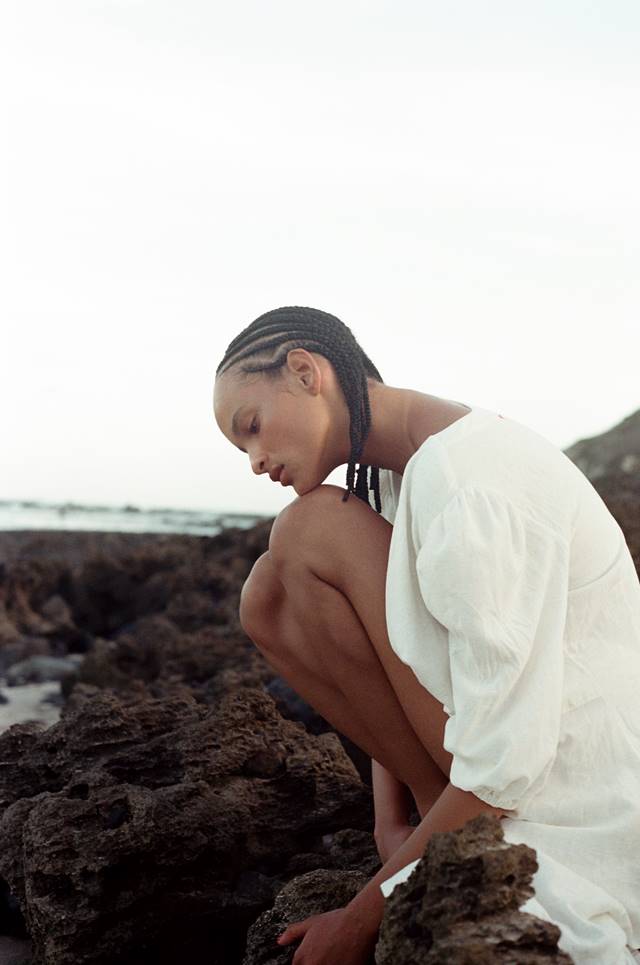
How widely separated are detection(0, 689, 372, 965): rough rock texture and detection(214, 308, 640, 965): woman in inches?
→ 17.5

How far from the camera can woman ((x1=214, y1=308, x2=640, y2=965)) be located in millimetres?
1974

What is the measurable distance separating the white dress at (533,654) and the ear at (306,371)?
14.8 inches

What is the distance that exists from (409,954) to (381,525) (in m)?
0.94

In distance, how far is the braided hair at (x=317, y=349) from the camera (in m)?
2.47

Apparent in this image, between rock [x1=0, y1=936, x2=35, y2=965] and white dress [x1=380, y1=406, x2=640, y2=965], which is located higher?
white dress [x1=380, y1=406, x2=640, y2=965]

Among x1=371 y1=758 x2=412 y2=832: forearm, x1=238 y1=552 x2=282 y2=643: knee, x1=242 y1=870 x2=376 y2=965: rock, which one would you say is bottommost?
x1=242 y1=870 x2=376 y2=965: rock

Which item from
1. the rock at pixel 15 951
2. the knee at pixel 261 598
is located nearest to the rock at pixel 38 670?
the rock at pixel 15 951

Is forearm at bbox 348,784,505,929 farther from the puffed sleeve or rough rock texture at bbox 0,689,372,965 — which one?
rough rock texture at bbox 0,689,372,965

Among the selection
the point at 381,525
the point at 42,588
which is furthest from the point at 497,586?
the point at 42,588

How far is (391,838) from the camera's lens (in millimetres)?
2584

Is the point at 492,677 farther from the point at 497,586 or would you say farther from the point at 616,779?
the point at 616,779

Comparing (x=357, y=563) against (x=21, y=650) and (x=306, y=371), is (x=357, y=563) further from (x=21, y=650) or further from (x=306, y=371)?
(x=21, y=650)

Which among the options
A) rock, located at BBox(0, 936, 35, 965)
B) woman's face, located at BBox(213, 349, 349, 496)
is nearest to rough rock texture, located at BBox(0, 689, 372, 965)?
rock, located at BBox(0, 936, 35, 965)

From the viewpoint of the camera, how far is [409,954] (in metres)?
1.79
